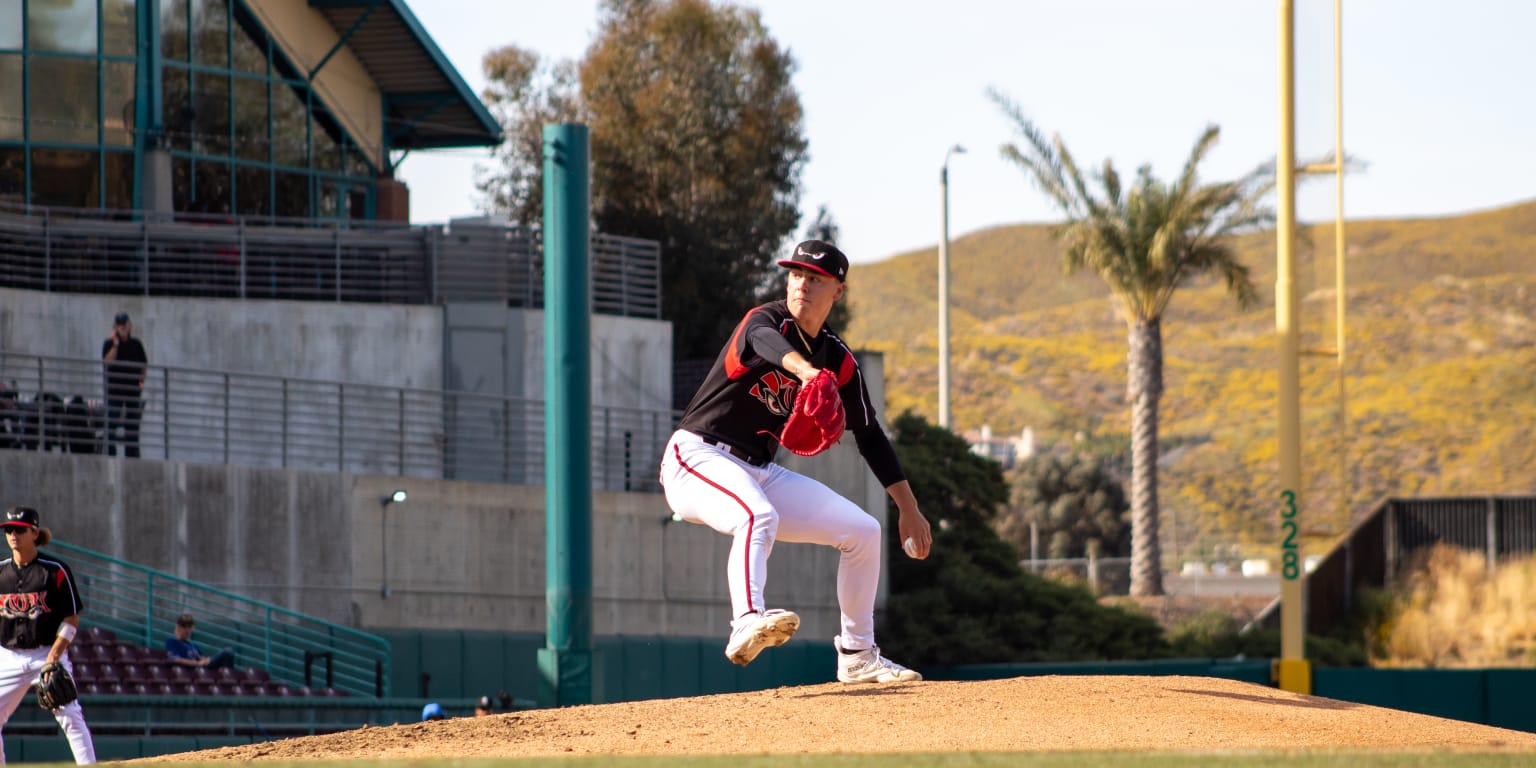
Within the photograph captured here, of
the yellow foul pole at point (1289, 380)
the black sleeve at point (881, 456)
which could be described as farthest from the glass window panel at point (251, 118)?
the black sleeve at point (881, 456)

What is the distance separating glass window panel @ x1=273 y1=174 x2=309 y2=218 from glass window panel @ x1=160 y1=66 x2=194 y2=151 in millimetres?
1984

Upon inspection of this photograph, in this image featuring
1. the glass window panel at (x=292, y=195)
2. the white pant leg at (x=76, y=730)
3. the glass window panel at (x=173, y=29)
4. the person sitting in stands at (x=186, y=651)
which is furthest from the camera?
the glass window panel at (x=292, y=195)

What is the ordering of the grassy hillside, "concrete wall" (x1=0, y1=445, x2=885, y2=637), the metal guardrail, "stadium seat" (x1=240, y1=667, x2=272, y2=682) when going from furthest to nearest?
1. the grassy hillside
2. "concrete wall" (x1=0, y1=445, x2=885, y2=637)
3. the metal guardrail
4. "stadium seat" (x1=240, y1=667, x2=272, y2=682)

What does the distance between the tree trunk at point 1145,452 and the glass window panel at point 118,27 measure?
773 inches

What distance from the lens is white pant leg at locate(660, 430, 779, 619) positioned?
30.1ft

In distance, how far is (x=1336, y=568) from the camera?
3650cm

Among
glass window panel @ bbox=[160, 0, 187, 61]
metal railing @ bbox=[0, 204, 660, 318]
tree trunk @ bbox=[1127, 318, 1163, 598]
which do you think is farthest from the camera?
tree trunk @ bbox=[1127, 318, 1163, 598]

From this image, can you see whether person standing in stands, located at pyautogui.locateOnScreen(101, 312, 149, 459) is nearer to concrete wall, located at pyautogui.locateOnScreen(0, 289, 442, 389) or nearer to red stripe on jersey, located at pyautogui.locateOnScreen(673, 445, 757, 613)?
concrete wall, located at pyautogui.locateOnScreen(0, 289, 442, 389)

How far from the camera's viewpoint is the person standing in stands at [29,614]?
1223 cm

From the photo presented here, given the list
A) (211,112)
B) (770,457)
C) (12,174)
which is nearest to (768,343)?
(770,457)

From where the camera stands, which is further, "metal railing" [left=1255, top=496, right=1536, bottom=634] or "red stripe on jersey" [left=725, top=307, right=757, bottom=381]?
"metal railing" [left=1255, top=496, right=1536, bottom=634]

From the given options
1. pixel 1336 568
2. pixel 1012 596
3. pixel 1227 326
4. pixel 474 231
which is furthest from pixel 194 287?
pixel 1227 326

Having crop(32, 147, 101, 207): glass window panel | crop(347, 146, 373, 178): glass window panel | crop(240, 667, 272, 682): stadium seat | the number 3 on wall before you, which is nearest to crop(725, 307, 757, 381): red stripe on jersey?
crop(240, 667, 272, 682): stadium seat

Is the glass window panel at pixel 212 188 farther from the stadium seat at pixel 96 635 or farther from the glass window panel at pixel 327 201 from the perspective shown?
the stadium seat at pixel 96 635
